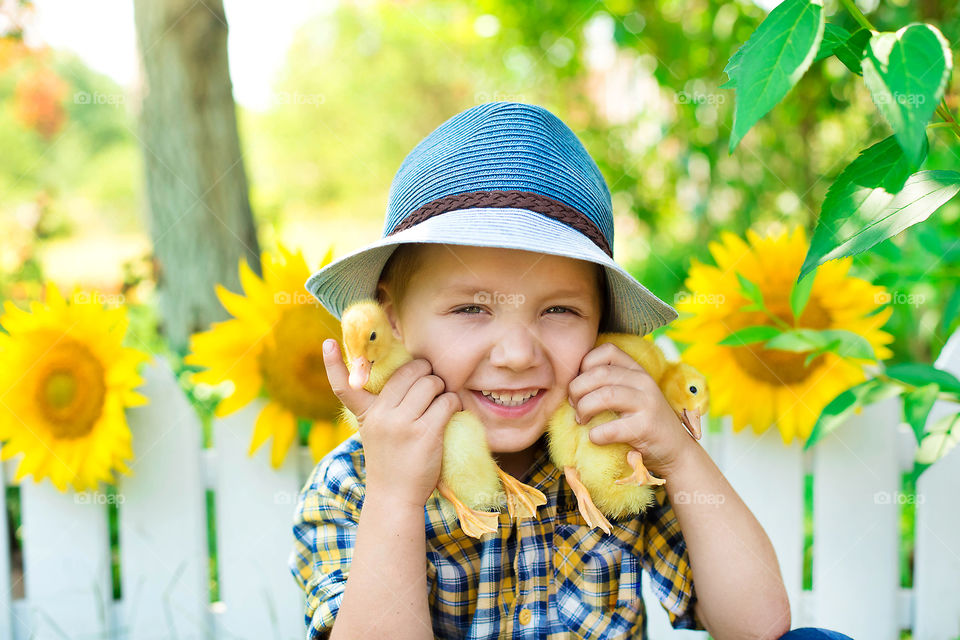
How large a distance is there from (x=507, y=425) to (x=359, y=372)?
0.80ft

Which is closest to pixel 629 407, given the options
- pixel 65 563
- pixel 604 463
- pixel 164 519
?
pixel 604 463

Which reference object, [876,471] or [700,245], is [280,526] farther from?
[700,245]

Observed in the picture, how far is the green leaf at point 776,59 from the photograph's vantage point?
594 mm

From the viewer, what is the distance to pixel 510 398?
1.03m

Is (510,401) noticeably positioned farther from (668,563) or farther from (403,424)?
(668,563)

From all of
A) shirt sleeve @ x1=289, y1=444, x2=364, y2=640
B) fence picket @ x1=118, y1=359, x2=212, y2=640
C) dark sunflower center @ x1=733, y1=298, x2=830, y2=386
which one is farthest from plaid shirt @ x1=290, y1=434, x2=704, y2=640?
fence picket @ x1=118, y1=359, x2=212, y2=640

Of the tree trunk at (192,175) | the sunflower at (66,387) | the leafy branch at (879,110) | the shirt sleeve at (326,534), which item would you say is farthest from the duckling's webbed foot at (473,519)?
the tree trunk at (192,175)

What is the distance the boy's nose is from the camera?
969mm

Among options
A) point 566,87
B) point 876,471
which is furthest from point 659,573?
point 566,87

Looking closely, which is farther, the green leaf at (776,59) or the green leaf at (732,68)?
the green leaf at (732,68)

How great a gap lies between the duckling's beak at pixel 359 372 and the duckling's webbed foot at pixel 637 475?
363mm

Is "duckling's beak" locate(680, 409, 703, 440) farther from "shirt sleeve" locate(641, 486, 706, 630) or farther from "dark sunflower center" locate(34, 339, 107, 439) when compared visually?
"dark sunflower center" locate(34, 339, 107, 439)

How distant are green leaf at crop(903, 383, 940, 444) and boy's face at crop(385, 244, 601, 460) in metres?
0.46

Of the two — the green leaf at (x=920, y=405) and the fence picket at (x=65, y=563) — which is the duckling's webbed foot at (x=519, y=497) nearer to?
the green leaf at (x=920, y=405)
